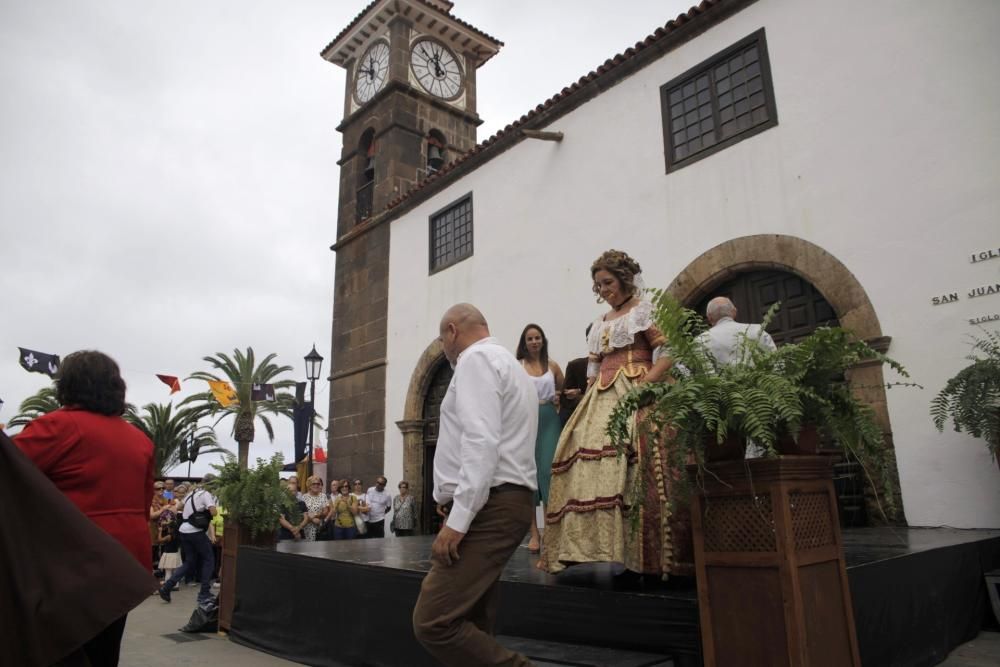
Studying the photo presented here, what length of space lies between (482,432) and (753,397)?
100 cm

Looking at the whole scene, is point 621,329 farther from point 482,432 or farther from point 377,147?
point 377,147

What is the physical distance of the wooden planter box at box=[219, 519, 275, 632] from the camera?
22.3ft

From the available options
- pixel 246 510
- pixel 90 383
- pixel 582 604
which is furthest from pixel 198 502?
pixel 582 604

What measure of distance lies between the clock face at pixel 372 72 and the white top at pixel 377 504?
29.7 ft

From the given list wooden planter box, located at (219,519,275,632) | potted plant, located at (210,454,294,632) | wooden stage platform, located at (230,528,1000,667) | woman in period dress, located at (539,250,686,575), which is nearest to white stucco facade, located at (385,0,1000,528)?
wooden stage platform, located at (230,528,1000,667)

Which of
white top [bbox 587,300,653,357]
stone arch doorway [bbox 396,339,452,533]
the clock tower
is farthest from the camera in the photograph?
the clock tower

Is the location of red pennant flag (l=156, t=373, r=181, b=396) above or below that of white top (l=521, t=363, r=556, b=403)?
above

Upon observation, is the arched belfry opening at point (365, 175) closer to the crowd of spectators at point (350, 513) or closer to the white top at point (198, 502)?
the crowd of spectators at point (350, 513)

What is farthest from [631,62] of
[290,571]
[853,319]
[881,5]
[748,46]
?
[290,571]

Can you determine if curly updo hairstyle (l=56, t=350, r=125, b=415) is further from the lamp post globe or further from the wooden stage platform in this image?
the lamp post globe

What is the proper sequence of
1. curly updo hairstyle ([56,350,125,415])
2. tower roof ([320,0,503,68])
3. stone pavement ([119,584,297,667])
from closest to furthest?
curly updo hairstyle ([56,350,125,415]) → stone pavement ([119,584,297,667]) → tower roof ([320,0,503,68])

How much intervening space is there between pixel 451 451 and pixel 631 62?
28.2 ft

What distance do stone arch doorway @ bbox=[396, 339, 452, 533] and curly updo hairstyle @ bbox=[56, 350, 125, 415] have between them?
9316mm

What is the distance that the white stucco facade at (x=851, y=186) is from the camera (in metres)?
6.39
